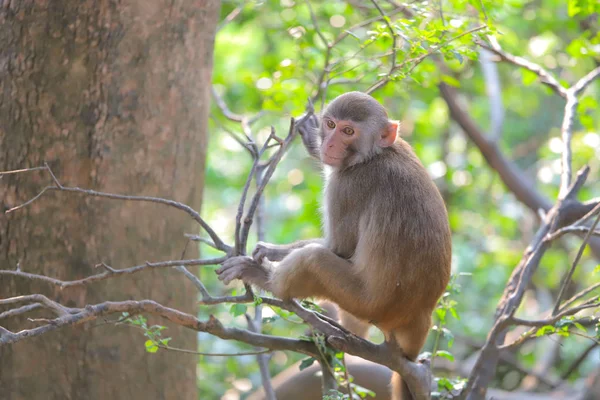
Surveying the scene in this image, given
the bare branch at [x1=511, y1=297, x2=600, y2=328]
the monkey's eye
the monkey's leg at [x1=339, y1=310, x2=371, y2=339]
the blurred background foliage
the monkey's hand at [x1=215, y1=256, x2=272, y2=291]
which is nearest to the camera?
the bare branch at [x1=511, y1=297, x2=600, y2=328]

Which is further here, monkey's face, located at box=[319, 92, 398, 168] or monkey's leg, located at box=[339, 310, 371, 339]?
monkey's leg, located at box=[339, 310, 371, 339]

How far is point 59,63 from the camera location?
2910 millimetres

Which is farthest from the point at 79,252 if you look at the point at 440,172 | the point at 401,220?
the point at 440,172

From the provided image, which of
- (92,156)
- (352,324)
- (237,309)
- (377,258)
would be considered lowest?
(352,324)

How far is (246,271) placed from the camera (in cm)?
297

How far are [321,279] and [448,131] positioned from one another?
5.95 meters

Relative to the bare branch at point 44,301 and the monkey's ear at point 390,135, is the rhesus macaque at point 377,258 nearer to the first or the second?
the monkey's ear at point 390,135

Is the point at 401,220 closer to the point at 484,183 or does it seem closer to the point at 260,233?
the point at 260,233

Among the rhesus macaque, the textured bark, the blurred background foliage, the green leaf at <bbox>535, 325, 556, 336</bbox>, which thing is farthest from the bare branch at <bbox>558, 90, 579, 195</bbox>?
the textured bark

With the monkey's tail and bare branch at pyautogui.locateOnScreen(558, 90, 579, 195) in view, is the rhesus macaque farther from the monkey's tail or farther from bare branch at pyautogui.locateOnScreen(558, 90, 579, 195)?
bare branch at pyautogui.locateOnScreen(558, 90, 579, 195)

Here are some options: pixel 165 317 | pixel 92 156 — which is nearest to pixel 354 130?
pixel 92 156

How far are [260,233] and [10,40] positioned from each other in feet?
5.37

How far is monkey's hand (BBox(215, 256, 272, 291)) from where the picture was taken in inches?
113

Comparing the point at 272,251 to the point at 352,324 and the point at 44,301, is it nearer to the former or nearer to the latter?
the point at 352,324
